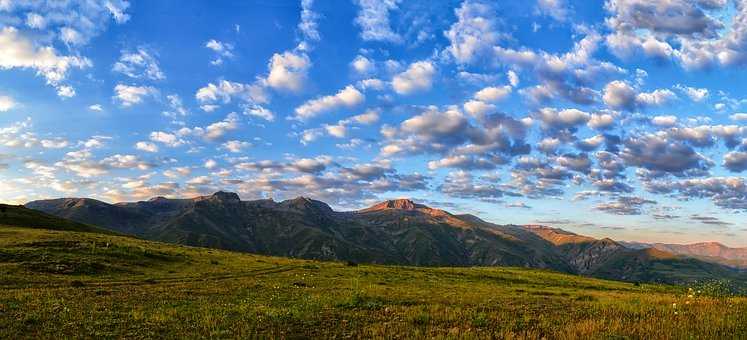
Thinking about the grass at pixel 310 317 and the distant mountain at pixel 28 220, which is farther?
the distant mountain at pixel 28 220

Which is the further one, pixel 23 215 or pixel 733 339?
pixel 23 215

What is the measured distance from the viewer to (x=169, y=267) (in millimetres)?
54031

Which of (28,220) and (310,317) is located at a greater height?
(28,220)

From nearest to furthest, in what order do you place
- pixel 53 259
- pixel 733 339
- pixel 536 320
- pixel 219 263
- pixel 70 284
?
pixel 733 339 → pixel 536 320 → pixel 70 284 → pixel 53 259 → pixel 219 263

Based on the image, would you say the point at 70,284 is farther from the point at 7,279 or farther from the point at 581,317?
the point at 581,317

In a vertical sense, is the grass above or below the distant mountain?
below

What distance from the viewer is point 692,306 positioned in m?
23.2

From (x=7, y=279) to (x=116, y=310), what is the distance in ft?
68.4

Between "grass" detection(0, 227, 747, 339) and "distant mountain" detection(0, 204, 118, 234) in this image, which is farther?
"distant mountain" detection(0, 204, 118, 234)

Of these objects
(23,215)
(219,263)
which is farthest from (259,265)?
(23,215)

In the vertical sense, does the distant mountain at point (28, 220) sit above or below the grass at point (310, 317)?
above

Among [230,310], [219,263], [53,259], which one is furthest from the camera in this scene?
[219,263]

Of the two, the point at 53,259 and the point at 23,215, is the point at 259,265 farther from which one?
the point at 23,215

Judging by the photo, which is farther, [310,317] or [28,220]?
[28,220]
